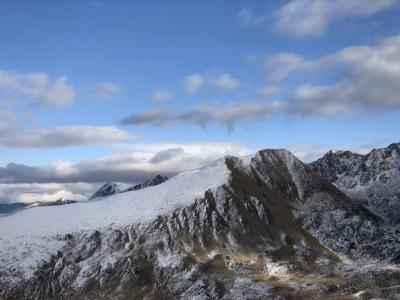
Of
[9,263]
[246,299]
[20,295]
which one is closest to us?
[246,299]

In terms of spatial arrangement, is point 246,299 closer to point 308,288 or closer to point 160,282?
point 308,288

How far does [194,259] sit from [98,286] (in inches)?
1383

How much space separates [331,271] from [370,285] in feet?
66.9

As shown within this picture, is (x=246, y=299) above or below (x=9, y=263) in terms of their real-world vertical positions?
below

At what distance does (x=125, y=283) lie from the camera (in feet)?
620

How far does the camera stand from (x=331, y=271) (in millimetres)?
194500

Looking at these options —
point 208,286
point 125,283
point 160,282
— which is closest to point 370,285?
point 208,286

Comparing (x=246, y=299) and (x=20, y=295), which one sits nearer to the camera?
(x=246, y=299)

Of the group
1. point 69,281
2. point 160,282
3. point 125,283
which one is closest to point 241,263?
point 160,282

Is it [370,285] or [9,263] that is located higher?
[9,263]

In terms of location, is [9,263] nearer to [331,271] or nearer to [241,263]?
[241,263]

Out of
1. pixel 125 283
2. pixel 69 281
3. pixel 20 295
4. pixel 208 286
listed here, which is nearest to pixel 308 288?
pixel 208 286

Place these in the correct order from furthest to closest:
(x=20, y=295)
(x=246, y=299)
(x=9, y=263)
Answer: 1. (x=9, y=263)
2. (x=20, y=295)
3. (x=246, y=299)

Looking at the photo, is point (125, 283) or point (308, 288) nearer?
point (308, 288)
